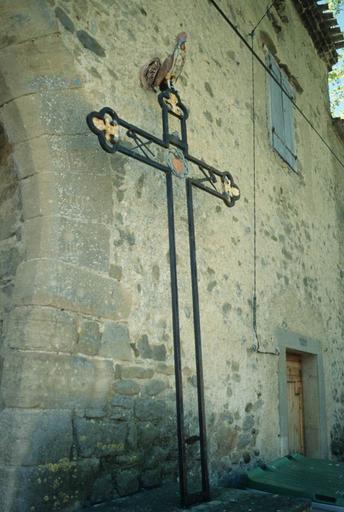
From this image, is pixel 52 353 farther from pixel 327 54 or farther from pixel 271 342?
pixel 327 54

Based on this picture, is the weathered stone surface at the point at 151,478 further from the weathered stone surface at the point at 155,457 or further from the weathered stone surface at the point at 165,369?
the weathered stone surface at the point at 165,369

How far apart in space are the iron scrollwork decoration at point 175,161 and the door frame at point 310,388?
2.00 meters

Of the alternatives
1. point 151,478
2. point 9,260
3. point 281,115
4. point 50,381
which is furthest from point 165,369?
point 281,115

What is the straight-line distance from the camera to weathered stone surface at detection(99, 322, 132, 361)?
2674mm

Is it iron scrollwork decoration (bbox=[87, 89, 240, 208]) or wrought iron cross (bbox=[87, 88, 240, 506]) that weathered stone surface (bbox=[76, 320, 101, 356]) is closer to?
wrought iron cross (bbox=[87, 88, 240, 506])

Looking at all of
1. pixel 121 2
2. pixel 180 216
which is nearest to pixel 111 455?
pixel 180 216

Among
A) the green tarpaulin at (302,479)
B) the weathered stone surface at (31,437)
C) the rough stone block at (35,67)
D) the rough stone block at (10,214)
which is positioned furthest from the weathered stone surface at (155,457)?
the rough stone block at (35,67)

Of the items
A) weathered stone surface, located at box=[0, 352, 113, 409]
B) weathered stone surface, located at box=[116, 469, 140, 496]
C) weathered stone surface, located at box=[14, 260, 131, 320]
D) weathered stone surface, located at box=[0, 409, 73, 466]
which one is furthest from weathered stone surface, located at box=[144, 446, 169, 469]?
weathered stone surface, located at box=[14, 260, 131, 320]

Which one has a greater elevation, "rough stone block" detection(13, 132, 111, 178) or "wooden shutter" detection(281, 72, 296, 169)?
"wooden shutter" detection(281, 72, 296, 169)

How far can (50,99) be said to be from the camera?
8.91 feet

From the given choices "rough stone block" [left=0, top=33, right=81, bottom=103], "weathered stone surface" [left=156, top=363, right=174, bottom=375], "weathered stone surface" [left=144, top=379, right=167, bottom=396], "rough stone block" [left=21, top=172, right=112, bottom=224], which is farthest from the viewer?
"weathered stone surface" [left=156, top=363, right=174, bottom=375]

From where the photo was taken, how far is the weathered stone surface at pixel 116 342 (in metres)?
2.67

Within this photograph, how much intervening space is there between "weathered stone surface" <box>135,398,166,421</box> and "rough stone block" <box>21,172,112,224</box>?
107cm

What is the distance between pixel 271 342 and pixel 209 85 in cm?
247
